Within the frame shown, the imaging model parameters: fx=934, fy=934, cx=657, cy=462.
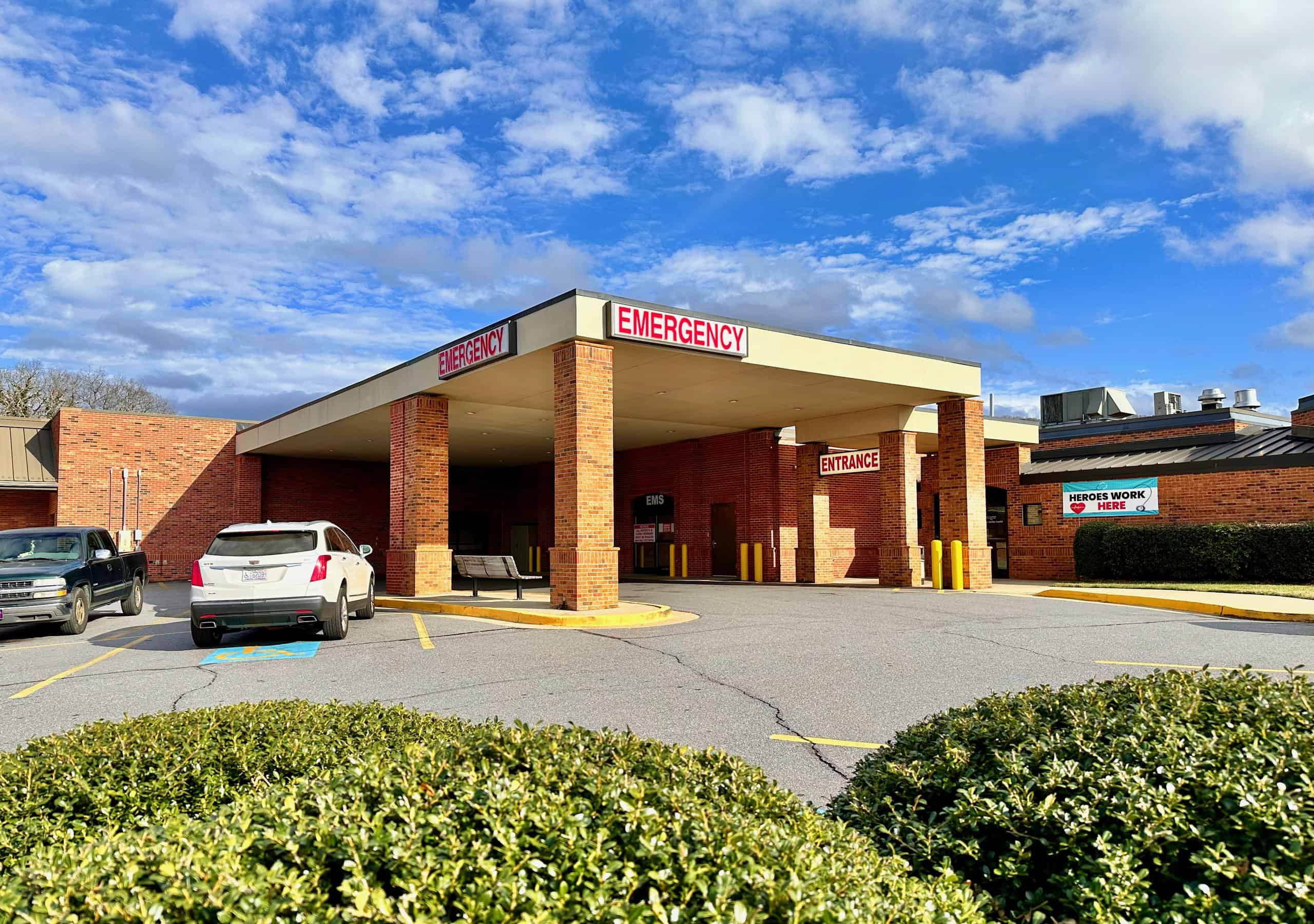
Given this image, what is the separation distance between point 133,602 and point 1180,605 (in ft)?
63.2

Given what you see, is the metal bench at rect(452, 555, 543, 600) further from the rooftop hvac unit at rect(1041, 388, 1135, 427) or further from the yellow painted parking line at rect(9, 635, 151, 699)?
the rooftop hvac unit at rect(1041, 388, 1135, 427)

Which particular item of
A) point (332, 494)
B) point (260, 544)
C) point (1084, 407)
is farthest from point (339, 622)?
point (1084, 407)

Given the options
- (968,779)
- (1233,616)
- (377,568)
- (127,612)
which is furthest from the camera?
(377,568)

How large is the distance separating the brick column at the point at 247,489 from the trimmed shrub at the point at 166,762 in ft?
96.7

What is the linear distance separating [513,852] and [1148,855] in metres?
1.94

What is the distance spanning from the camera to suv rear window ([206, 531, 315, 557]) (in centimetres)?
1240

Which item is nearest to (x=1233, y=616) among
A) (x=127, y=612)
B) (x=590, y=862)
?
(x=590, y=862)

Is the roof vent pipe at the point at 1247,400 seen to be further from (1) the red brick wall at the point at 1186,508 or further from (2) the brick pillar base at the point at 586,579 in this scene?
(2) the brick pillar base at the point at 586,579

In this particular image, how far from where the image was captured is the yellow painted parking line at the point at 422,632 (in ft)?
39.9

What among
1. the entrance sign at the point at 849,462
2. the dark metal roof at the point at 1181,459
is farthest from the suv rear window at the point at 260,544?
the dark metal roof at the point at 1181,459

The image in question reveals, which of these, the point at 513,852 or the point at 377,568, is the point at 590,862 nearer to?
the point at 513,852

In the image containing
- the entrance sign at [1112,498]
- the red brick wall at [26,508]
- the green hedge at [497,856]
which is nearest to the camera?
the green hedge at [497,856]

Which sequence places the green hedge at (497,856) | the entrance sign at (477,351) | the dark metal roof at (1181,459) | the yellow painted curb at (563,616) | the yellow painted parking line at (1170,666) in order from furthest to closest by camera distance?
the dark metal roof at (1181,459) → the entrance sign at (477,351) → the yellow painted curb at (563,616) → the yellow painted parking line at (1170,666) → the green hedge at (497,856)

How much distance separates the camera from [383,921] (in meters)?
2.02
